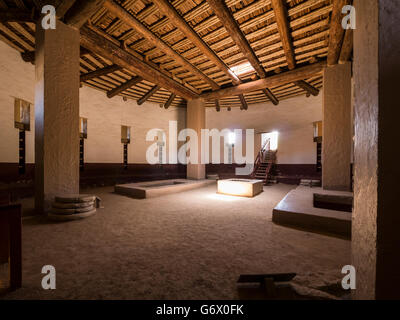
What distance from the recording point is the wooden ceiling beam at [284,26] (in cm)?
448

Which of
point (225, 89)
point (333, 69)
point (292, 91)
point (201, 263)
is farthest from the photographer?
point (292, 91)

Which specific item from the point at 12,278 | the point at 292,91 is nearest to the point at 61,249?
the point at 12,278

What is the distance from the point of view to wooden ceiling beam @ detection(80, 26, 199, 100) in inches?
218

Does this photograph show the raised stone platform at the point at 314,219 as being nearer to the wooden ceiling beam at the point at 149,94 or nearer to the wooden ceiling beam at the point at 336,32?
the wooden ceiling beam at the point at 336,32

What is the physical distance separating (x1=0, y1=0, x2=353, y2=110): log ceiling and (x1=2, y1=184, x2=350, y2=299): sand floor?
5.74 m

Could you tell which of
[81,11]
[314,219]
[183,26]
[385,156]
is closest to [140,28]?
[183,26]

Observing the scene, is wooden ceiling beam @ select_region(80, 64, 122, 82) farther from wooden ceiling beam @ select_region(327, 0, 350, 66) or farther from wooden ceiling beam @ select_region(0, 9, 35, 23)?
wooden ceiling beam @ select_region(327, 0, 350, 66)

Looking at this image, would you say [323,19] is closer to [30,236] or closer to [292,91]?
[292,91]

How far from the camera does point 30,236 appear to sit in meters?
3.25

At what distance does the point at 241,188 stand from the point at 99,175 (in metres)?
8.48

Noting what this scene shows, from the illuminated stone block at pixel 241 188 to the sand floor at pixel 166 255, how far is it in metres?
3.07

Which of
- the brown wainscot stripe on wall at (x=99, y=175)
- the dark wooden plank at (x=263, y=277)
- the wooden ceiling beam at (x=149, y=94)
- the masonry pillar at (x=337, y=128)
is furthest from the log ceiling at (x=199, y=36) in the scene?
the dark wooden plank at (x=263, y=277)
